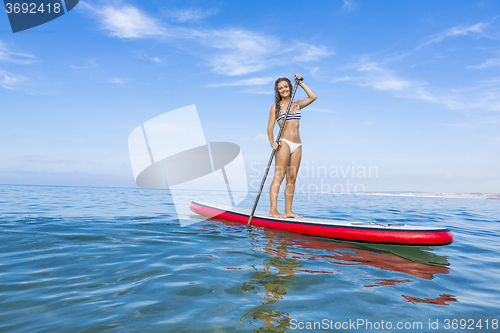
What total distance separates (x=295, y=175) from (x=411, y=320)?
4.15 meters

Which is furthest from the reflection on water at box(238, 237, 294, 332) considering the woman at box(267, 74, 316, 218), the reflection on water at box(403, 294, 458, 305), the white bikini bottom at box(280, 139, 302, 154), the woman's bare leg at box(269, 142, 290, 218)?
the white bikini bottom at box(280, 139, 302, 154)

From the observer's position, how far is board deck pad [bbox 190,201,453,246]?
14.0 feet

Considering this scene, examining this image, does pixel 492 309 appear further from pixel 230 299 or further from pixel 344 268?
pixel 230 299

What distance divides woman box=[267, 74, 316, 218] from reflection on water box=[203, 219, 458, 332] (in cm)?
93

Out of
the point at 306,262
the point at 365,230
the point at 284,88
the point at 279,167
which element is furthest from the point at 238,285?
the point at 284,88

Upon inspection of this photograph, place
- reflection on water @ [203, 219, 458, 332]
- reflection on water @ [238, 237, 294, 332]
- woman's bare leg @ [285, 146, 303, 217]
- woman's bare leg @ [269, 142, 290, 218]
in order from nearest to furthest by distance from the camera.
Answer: reflection on water @ [238, 237, 294, 332]
reflection on water @ [203, 219, 458, 332]
woman's bare leg @ [269, 142, 290, 218]
woman's bare leg @ [285, 146, 303, 217]

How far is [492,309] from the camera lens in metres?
2.44

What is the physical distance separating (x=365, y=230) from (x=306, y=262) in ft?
5.61

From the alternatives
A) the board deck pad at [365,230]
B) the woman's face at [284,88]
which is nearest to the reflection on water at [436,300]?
the board deck pad at [365,230]

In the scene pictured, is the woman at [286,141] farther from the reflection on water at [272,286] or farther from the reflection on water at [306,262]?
the reflection on water at [272,286]

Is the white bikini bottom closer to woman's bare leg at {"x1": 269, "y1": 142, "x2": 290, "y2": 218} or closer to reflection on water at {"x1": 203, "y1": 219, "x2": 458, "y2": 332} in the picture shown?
woman's bare leg at {"x1": 269, "y1": 142, "x2": 290, "y2": 218}

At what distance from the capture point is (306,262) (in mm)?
3553

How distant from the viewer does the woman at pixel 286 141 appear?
6.03 metres

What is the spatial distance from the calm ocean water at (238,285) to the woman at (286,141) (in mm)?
1472
